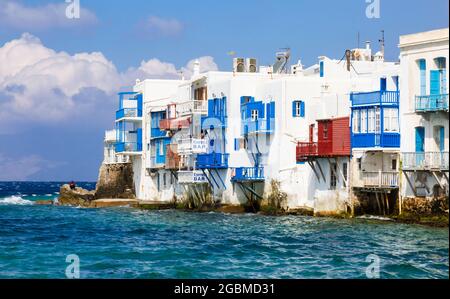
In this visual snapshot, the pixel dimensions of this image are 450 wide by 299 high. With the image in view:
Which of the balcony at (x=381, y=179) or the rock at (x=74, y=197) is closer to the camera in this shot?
the balcony at (x=381, y=179)

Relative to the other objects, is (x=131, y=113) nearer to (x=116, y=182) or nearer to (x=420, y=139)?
(x=116, y=182)

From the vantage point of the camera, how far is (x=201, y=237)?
144 ft

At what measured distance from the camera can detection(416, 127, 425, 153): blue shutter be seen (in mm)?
47500

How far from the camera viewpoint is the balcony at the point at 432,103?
45.4 meters

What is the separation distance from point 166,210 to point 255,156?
1062 centimetres

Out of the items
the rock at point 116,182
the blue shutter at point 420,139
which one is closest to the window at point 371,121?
the blue shutter at point 420,139

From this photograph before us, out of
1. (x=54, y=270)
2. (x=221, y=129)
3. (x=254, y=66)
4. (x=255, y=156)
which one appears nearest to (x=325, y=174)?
(x=255, y=156)

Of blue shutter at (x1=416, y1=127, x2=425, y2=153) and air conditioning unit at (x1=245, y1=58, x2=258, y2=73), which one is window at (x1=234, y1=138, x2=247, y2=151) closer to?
air conditioning unit at (x1=245, y1=58, x2=258, y2=73)

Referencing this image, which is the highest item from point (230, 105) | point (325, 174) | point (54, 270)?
point (230, 105)

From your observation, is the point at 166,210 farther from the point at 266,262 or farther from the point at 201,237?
the point at 266,262

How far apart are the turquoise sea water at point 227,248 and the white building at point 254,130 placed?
3.69m

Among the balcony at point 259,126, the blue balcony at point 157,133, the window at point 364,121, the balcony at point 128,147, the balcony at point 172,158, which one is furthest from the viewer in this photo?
the balcony at point 128,147

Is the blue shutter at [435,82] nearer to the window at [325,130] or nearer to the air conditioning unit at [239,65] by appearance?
the window at [325,130]

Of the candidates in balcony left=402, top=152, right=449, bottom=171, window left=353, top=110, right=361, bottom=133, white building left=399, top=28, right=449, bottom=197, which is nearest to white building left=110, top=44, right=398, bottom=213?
window left=353, top=110, right=361, bottom=133
